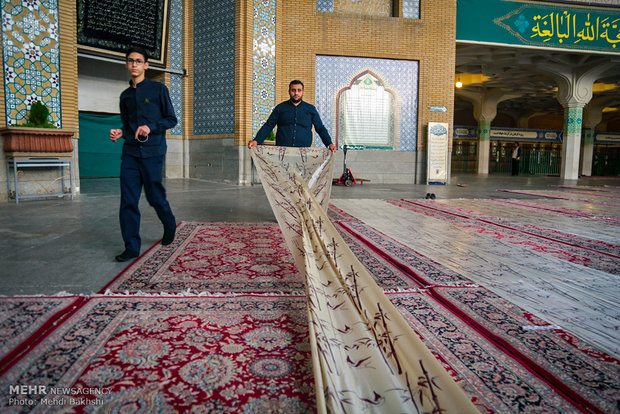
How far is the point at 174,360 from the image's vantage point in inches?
56.6

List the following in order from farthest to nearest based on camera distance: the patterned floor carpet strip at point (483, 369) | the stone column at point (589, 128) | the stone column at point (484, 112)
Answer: the stone column at point (589, 128), the stone column at point (484, 112), the patterned floor carpet strip at point (483, 369)

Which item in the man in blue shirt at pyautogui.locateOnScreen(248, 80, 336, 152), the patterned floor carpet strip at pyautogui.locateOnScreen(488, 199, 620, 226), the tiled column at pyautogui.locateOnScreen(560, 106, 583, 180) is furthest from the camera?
the tiled column at pyautogui.locateOnScreen(560, 106, 583, 180)

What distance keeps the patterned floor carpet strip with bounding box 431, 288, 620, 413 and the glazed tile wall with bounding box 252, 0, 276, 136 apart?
7821mm

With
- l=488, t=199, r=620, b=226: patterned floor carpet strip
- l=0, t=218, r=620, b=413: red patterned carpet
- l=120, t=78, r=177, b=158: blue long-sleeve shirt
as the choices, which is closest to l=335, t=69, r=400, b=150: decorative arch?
l=488, t=199, r=620, b=226: patterned floor carpet strip

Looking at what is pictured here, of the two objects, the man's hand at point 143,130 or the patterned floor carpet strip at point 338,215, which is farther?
the patterned floor carpet strip at point 338,215

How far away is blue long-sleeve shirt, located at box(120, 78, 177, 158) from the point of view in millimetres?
2820

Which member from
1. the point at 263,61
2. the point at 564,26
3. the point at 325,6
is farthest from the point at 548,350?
the point at 564,26

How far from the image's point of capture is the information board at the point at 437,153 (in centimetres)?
1038

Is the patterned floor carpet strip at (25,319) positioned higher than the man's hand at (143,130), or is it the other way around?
the man's hand at (143,130)

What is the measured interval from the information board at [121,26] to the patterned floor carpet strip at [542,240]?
6.94 meters

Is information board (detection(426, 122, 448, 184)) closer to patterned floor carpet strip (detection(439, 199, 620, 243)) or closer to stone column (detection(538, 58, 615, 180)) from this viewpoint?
patterned floor carpet strip (detection(439, 199, 620, 243))

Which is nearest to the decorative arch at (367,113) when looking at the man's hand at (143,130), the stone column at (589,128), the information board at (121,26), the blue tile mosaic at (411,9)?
the blue tile mosaic at (411,9)

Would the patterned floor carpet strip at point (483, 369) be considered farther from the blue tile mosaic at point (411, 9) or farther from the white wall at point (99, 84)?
the blue tile mosaic at point (411, 9)

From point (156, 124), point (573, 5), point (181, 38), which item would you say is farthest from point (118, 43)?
point (573, 5)
